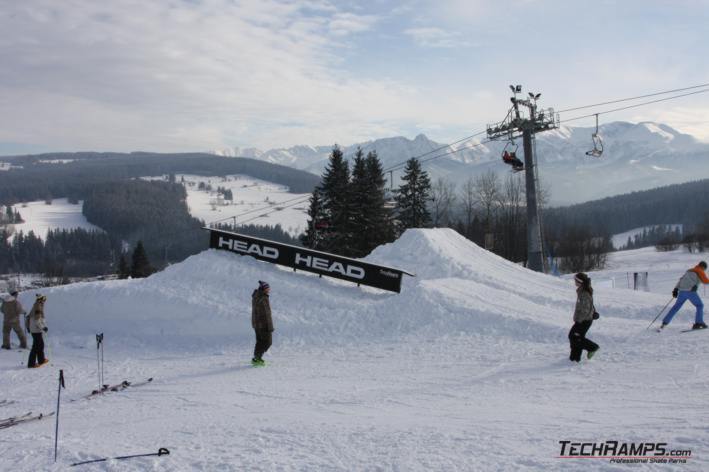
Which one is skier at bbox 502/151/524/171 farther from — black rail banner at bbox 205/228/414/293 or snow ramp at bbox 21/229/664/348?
black rail banner at bbox 205/228/414/293

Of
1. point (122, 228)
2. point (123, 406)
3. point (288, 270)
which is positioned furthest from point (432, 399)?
point (122, 228)

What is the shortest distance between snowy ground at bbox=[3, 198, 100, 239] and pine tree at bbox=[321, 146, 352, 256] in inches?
5504

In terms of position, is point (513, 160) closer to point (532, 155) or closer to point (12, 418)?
point (532, 155)

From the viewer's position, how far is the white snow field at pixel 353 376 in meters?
5.55

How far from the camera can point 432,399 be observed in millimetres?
7812

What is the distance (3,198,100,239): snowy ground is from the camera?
516 ft

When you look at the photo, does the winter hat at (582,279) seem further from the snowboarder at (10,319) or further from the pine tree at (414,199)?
the pine tree at (414,199)

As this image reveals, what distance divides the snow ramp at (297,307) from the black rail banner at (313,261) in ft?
0.96

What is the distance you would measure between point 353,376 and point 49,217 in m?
198

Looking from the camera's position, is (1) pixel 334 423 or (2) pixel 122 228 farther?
(2) pixel 122 228

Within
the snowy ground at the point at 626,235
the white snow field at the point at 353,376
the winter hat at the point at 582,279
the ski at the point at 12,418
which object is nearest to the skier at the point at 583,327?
the winter hat at the point at 582,279

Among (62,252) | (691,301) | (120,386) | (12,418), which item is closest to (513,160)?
(691,301)

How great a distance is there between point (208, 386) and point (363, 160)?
35400 millimetres

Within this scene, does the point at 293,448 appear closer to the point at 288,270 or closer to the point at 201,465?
the point at 201,465
